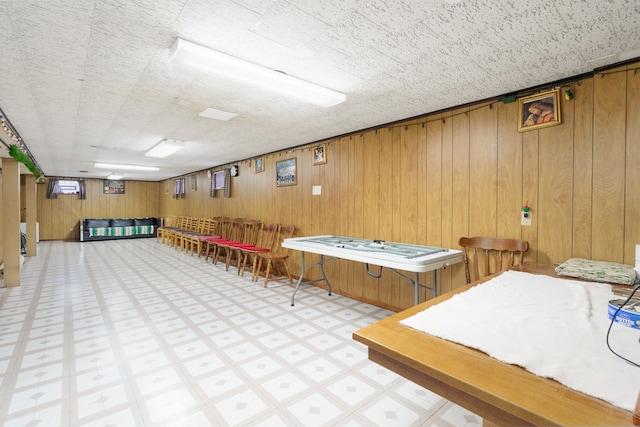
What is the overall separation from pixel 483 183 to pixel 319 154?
8.49 ft

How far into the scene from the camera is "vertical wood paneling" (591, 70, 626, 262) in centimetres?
227

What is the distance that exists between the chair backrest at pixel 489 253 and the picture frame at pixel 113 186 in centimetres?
1362

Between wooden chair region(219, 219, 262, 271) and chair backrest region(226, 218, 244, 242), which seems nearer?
wooden chair region(219, 219, 262, 271)

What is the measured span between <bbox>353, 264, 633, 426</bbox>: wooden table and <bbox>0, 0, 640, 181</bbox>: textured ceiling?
5.50 ft

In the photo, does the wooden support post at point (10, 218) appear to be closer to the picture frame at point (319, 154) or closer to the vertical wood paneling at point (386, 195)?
the picture frame at point (319, 154)

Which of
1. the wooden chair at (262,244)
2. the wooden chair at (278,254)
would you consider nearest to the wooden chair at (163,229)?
the wooden chair at (262,244)

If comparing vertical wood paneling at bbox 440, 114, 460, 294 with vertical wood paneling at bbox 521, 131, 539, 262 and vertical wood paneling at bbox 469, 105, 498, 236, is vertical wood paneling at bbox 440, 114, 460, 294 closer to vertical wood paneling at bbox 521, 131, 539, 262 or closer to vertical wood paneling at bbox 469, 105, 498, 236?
vertical wood paneling at bbox 469, 105, 498, 236

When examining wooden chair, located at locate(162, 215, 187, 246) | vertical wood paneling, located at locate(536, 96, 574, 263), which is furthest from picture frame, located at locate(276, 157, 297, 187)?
wooden chair, located at locate(162, 215, 187, 246)

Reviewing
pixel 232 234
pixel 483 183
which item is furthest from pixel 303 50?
pixel 232 234

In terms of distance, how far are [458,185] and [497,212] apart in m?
0.48

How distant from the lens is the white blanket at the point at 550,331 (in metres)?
0.84

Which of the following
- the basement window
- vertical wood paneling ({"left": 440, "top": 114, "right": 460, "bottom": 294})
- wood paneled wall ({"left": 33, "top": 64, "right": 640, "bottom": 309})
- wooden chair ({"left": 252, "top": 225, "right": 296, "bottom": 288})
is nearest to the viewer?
wood paneled wall ({"left": 33, "top": 64, "right": 640, "bottom": 309})

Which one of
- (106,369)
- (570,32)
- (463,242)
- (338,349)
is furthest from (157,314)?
(570,32)

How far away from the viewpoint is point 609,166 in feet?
7.62
